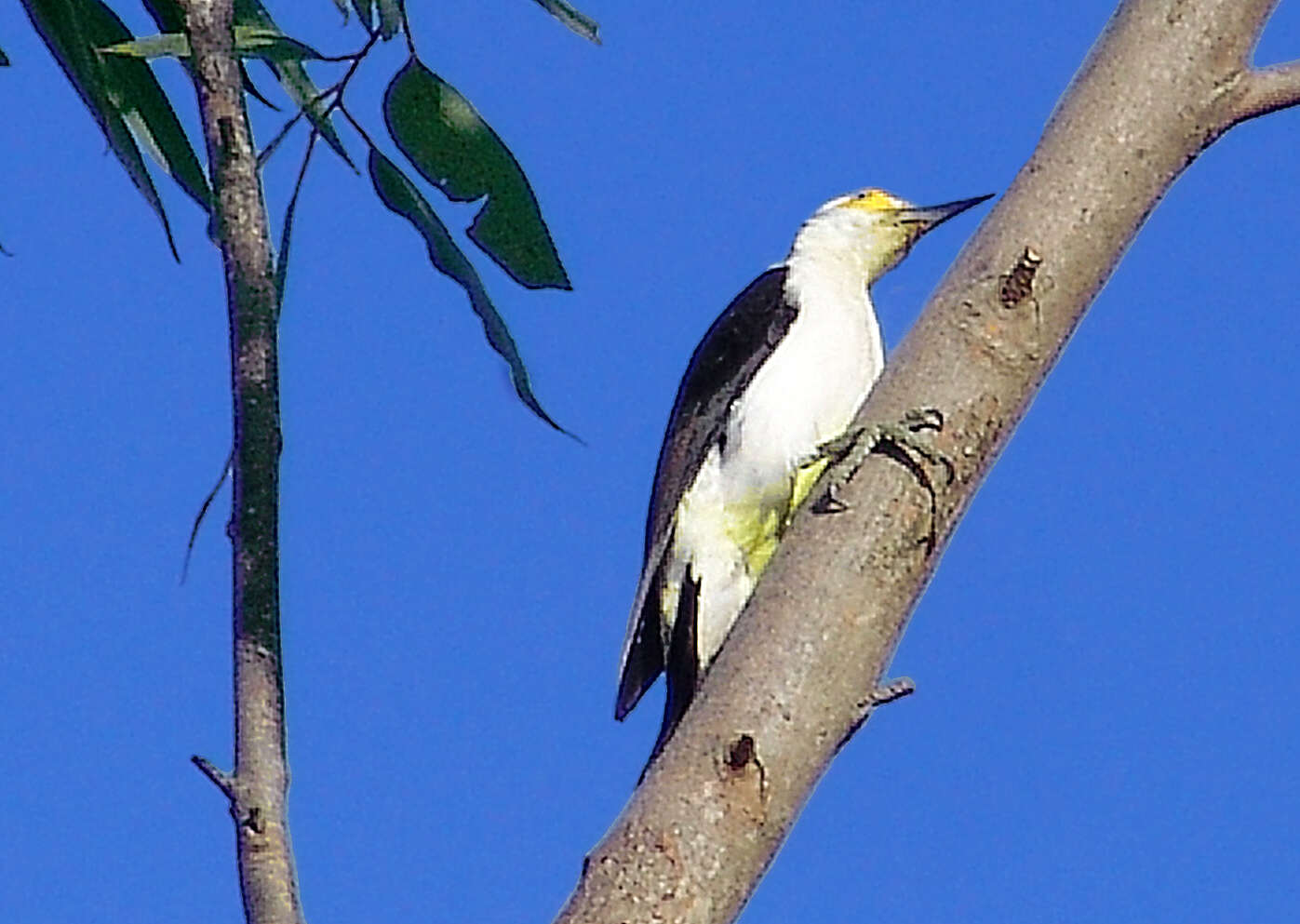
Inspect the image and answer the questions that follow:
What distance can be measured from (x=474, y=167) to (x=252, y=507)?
593 mm

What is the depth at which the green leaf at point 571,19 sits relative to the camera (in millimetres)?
1699

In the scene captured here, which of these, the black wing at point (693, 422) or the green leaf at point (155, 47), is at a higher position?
the black wing at point (693, 422)

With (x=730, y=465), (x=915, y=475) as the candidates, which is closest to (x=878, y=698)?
(x=915, y=475)

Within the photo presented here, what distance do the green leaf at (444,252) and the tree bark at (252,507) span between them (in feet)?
1.43

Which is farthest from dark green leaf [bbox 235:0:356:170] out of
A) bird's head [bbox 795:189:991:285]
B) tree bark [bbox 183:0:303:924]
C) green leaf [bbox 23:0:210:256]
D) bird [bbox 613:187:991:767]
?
bird's head [bbox 795:189:991:285]

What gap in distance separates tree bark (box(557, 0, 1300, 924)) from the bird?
3.59 ft

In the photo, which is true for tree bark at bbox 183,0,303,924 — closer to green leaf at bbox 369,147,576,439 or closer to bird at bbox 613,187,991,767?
green leaf at bbox 369,147,576,439

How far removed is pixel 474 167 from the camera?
1653 mm

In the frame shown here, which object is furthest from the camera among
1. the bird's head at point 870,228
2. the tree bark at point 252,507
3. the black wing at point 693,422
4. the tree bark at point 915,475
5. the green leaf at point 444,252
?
the bird's head at point 870,228

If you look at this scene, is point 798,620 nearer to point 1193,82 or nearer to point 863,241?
point 1193,82

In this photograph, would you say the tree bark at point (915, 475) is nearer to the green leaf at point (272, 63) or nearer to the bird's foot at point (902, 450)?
the bird's foot at point (902, 450)

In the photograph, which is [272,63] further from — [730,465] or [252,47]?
[730,465]

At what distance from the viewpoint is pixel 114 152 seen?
5.21ft

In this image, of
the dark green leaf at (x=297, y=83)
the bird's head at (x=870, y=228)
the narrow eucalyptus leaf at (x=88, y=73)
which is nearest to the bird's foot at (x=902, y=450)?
the dark green leaf at (x=297, y=83)
